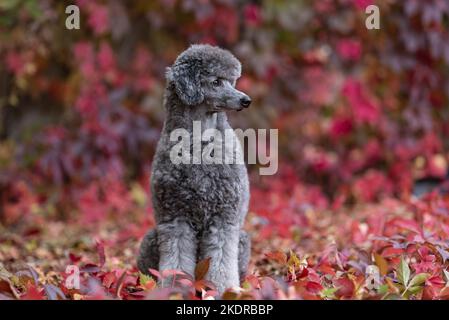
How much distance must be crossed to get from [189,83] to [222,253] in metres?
0.92

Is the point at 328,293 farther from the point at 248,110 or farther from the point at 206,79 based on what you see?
the point at 248,110

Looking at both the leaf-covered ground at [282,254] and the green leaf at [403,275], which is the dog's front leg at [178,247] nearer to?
the leaf-covered ground at [282,254]

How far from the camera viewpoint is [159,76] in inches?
320

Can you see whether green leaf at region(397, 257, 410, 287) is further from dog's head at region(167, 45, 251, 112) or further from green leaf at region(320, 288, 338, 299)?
dog's head at region(167, 45, 251, 112)

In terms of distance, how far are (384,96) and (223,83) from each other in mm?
5301

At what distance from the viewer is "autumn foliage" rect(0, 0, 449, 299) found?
7.38 metres

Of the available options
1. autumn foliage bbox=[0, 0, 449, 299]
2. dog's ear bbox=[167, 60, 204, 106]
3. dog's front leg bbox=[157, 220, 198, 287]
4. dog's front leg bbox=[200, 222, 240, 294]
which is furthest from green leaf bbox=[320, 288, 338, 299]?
autumn foliage bbox=[0, 0, 449, 299]

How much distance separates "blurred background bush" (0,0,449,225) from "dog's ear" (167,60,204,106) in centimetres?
350

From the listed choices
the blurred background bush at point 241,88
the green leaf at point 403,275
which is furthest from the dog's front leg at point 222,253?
the blurred background bush at point 241,88

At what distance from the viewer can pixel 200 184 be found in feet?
12.5

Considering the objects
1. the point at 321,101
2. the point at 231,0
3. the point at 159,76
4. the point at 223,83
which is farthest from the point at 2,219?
the point at 223,83

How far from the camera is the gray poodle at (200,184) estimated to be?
3.77 m

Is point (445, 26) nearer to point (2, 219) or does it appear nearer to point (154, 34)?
point (154, 34)

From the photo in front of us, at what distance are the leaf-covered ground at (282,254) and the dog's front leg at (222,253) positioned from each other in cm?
8
